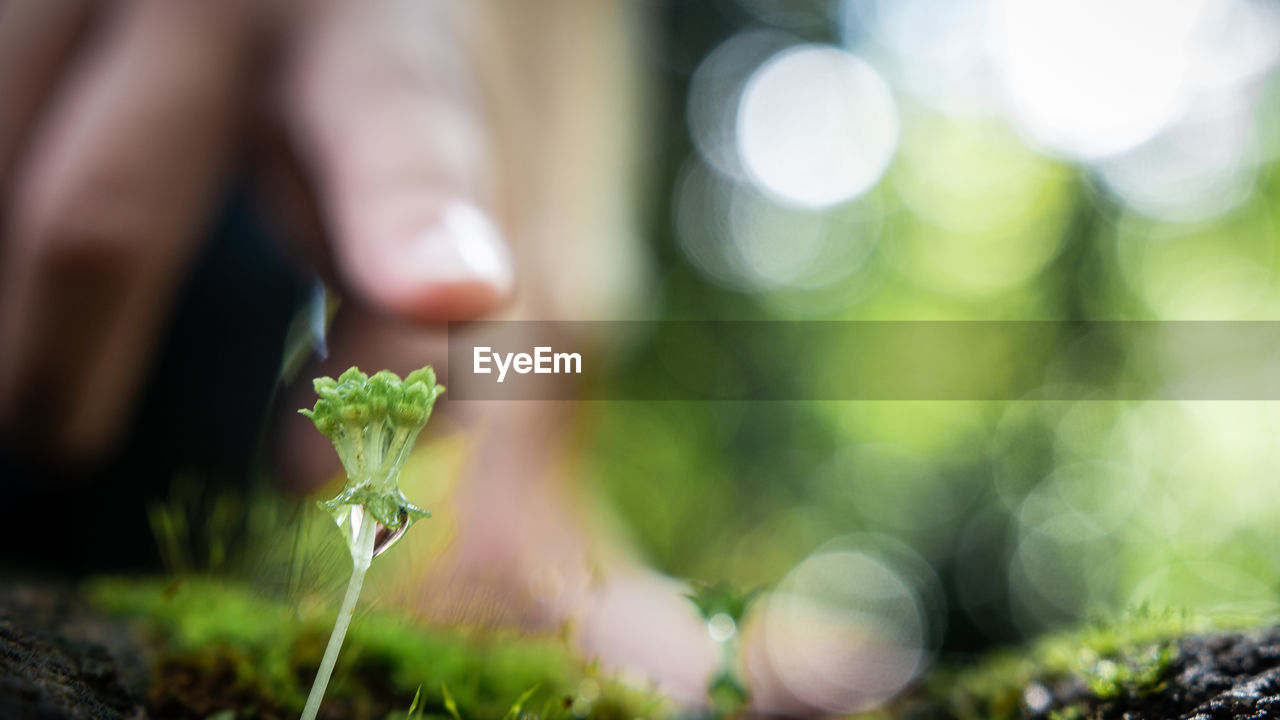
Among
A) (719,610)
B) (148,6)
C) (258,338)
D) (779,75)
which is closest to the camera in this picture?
(719,610)

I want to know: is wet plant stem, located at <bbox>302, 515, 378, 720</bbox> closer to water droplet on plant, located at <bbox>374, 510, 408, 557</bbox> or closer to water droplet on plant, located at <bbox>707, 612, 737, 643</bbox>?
water droplet on plant, located at <bbox>374, 510, 408, 557</bbox>

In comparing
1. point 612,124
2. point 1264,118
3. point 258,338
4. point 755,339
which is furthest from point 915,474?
point 258,338

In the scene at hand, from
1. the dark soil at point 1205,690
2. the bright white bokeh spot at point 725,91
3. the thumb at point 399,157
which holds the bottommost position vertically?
the dark soil at point 1205,690

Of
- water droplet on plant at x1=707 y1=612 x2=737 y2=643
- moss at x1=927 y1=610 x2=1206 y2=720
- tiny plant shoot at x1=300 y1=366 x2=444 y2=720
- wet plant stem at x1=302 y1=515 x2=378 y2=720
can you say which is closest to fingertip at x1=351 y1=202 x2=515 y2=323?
tiny plant shoot at x1=300 y1=366 x2=444 y2=720

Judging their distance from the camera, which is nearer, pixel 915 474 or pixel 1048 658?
pixel 1048 658

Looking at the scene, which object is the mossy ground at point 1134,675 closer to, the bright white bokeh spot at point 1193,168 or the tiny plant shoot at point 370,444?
the tiny plant shoot at point 370,444

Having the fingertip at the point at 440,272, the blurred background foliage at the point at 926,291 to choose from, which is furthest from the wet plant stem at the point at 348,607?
the blurred background foliage at the point at 926,291

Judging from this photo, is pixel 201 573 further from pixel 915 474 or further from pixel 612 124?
pixel 915 474
